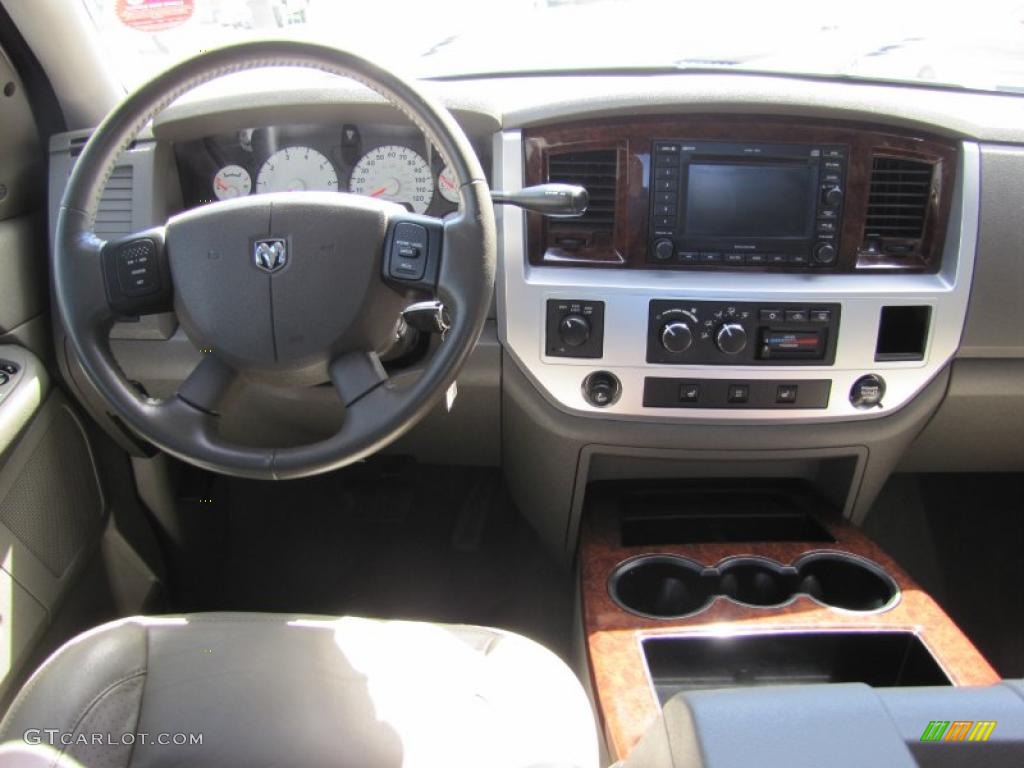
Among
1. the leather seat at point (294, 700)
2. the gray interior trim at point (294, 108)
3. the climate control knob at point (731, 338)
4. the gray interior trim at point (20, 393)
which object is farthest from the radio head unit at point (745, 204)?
the gray interior trim at point (20, 393)

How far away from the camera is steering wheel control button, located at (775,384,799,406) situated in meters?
1.49

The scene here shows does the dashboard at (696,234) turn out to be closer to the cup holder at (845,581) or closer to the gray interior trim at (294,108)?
the gray interior trim at (294,108)

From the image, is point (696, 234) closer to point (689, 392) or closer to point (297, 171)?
point (689, 392)

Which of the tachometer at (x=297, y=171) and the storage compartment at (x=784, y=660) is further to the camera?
the tachometer at (x=297, y=171)

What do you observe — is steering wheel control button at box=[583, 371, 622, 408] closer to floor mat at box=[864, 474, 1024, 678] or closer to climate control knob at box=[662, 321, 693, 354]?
climate control knob at box=[662, 321, 693, 354]

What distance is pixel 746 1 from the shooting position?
1.62m

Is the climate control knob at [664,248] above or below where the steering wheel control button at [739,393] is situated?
above

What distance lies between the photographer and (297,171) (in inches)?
59.4

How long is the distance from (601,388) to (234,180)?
0.82 meters

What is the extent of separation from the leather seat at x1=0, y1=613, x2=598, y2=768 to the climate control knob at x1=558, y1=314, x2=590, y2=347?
55 cm

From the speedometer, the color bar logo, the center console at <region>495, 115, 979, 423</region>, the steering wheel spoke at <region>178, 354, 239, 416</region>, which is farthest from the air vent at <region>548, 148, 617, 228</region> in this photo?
the color bar logo

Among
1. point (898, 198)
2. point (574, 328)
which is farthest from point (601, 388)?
point (898, 198)

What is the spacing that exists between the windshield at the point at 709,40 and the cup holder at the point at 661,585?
3.29 ft

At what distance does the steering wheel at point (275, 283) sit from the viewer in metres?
1.00
